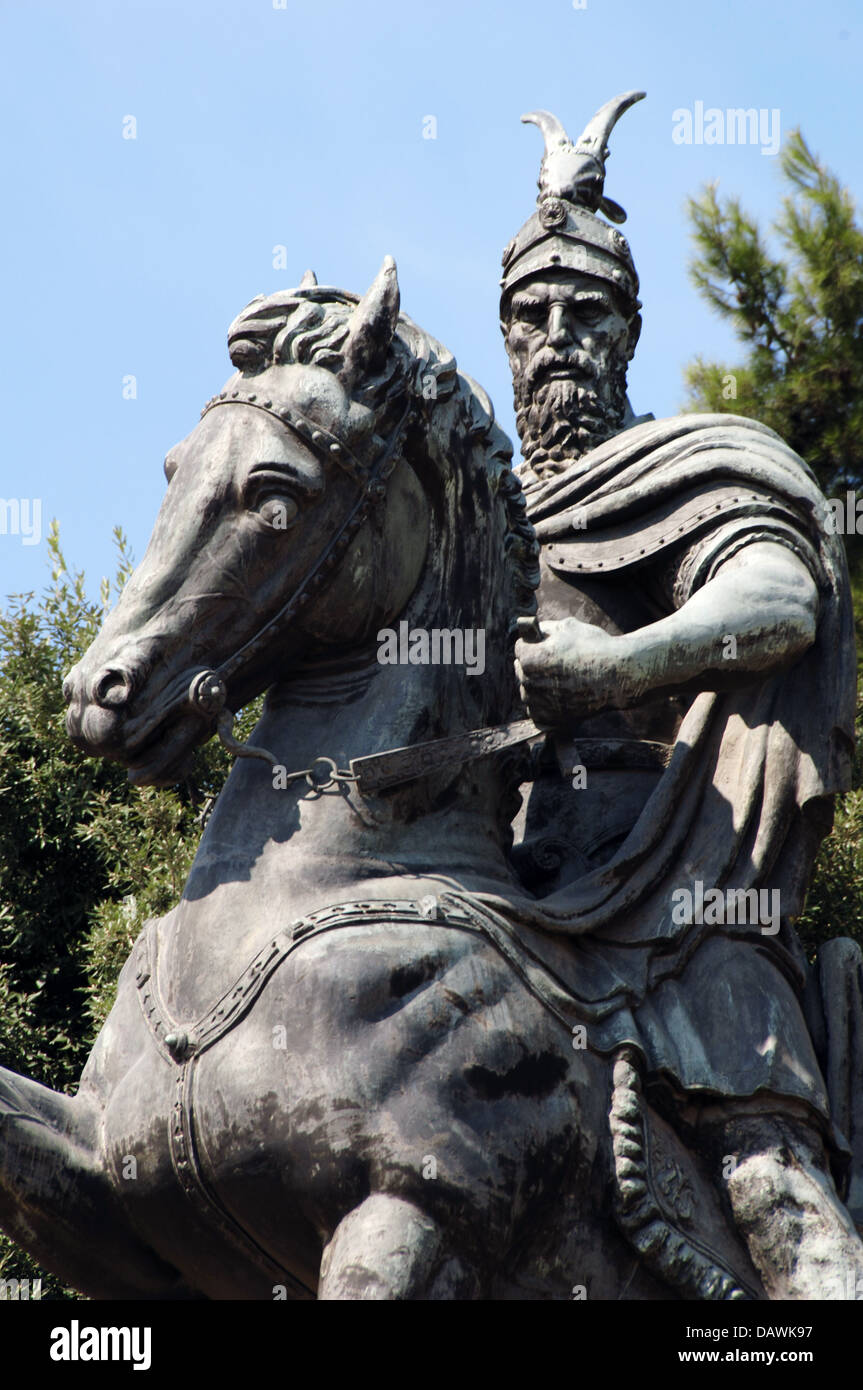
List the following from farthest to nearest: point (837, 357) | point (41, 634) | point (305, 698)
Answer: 1. point (837, 357)
2. point (41, 634)
3. point (305, 698)

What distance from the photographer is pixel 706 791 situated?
171 inches

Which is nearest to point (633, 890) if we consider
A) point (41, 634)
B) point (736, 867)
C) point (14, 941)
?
point (736, 867)

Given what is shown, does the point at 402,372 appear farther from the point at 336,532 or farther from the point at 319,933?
the point at 319,933

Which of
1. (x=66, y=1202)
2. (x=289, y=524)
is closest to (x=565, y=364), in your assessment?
(x=289, y=524)

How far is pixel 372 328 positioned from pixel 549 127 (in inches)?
83.3

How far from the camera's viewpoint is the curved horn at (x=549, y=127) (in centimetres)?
568

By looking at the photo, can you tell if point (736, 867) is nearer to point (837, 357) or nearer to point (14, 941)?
point (14, 941)

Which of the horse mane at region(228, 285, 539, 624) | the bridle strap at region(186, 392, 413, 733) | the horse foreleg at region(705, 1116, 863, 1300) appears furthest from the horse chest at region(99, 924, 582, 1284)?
the horse mane at region(228, 285, 539, 624)

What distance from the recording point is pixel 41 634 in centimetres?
1043

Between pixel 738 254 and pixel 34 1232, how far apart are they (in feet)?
32.8

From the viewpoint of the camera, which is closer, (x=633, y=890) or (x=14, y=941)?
(x=633, y=890)

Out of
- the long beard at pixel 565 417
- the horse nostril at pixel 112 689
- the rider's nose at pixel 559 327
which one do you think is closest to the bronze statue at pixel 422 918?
the horse nostril at pixel 112 689

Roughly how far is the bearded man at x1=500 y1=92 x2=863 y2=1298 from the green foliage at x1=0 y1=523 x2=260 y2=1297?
4.21m
